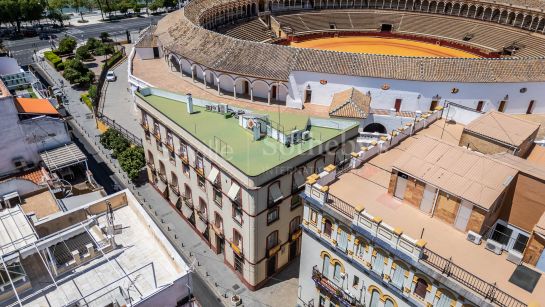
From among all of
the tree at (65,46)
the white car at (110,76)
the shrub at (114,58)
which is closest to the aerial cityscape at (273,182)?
the white car at (110,76)

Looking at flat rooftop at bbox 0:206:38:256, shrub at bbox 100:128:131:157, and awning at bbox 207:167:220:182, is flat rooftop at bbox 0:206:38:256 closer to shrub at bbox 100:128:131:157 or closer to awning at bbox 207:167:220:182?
awning at bbox 207:167:220:182

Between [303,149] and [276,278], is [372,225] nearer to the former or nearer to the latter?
[303,149]

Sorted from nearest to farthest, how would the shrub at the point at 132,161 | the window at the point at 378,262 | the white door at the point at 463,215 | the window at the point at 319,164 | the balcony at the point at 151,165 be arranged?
the white door at the point at 463,215, the window at the point at 378,262, the window at the point at 319,164, the balcony at the point at 151,165, the shrub at the point at 132,161

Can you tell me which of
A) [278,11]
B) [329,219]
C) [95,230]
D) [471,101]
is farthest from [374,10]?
[95,230]

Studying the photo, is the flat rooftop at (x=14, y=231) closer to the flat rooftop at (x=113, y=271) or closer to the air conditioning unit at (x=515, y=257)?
the flat rooftop at (x=113, y=271)

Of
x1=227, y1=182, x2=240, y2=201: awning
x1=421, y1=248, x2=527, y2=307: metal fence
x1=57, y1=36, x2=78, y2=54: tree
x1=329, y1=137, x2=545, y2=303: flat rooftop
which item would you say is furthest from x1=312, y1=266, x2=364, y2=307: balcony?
x1=57, y1=36, x2=78, y2=54: tree

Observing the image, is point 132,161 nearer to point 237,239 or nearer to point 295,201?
point 237,239
